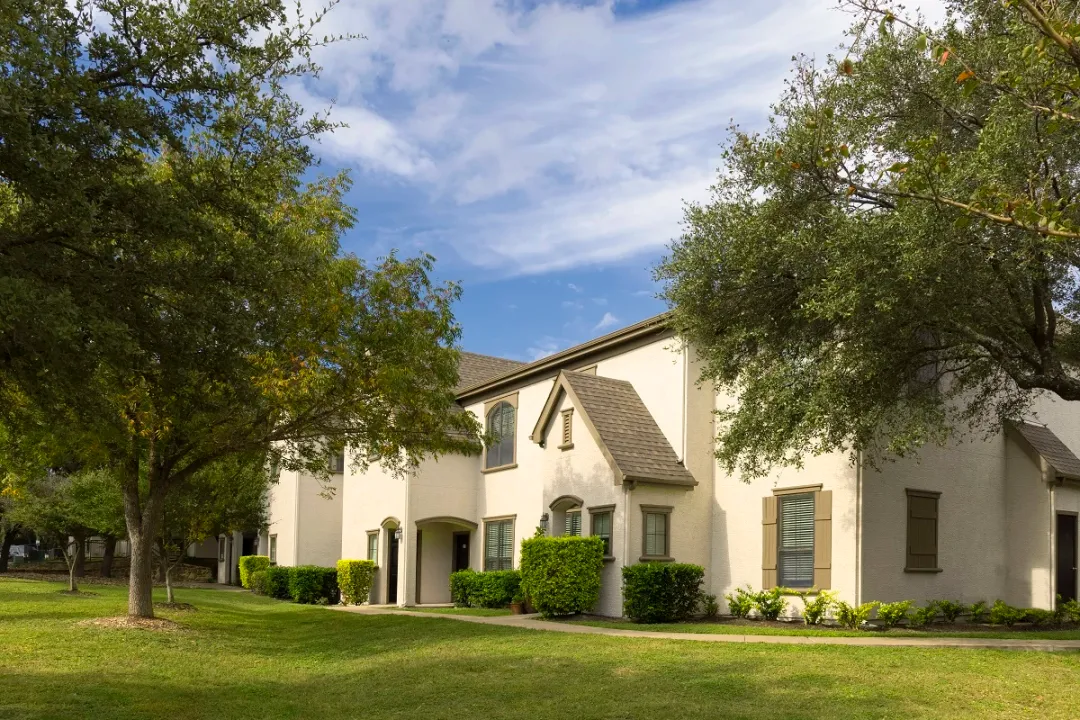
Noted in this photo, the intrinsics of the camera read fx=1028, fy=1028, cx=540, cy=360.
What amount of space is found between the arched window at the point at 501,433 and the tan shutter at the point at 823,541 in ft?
36.3

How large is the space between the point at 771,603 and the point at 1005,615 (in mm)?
4564

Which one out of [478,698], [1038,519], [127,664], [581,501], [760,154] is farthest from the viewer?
[581,501]

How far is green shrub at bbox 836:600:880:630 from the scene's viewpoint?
62.7 feet

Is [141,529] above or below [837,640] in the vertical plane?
above

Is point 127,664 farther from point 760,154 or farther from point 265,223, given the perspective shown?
point 760,154

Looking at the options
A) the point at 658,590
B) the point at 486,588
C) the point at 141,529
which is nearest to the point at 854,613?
the point at 658,590

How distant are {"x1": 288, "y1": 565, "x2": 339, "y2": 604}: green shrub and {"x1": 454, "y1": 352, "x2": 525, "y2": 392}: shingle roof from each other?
7423 mm

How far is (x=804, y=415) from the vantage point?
1633 centimetres

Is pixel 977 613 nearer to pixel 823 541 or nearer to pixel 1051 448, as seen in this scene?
pixel 823 541

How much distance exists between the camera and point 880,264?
1423cm

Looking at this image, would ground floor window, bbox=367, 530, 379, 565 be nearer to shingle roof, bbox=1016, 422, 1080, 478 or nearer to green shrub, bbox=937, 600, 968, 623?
green shrub, bbox=937, 600, 968, 623

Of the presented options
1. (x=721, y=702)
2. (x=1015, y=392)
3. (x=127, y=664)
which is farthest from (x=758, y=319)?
(x=127, y=664)

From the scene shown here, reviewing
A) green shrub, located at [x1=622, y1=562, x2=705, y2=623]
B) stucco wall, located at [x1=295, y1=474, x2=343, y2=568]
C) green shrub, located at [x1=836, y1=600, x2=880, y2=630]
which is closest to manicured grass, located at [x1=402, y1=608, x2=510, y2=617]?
green shrub, located at [x1=622, y1=562, x2=705, y2=623]

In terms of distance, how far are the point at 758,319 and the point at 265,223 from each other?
352 inches
